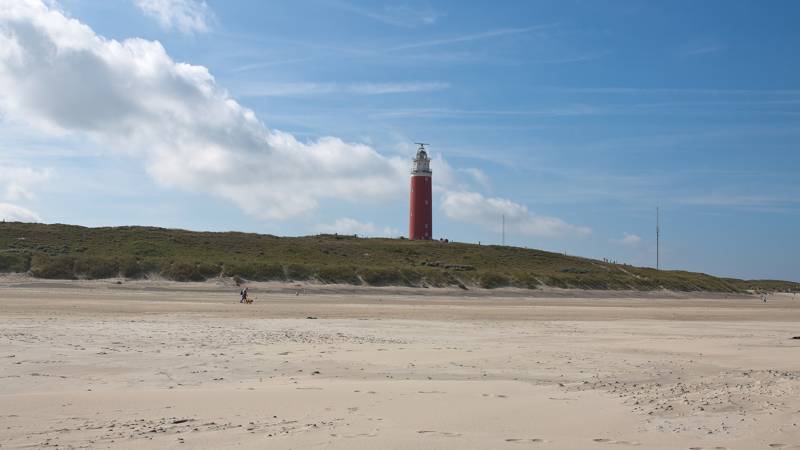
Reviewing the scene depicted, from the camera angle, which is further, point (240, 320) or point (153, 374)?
point (240, 320)

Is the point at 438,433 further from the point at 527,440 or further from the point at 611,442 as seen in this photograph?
the point at 611,442

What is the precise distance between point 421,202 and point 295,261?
2570 cm

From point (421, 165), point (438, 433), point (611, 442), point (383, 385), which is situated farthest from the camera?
point (421, 165)

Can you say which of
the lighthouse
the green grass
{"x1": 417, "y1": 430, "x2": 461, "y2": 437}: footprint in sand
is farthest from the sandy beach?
the lighthouse

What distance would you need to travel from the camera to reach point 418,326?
22984 millimetres

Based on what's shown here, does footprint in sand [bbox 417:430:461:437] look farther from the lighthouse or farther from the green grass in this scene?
the lighthouse

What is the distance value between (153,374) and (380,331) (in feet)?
32.7

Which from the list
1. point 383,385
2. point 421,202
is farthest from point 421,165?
point 383,385

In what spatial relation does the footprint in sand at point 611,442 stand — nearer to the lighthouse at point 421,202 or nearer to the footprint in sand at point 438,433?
the footprint in sand at point 438,433

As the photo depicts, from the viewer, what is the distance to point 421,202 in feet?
246

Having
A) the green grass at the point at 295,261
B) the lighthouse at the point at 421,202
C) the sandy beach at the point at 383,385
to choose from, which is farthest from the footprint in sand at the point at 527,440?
the lighthouse at the point at 421,202

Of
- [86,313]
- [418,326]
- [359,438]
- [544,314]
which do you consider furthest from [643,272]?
[359,438]

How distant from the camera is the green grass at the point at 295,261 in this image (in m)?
43.4

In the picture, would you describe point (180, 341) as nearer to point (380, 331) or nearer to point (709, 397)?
point (380, 331)
